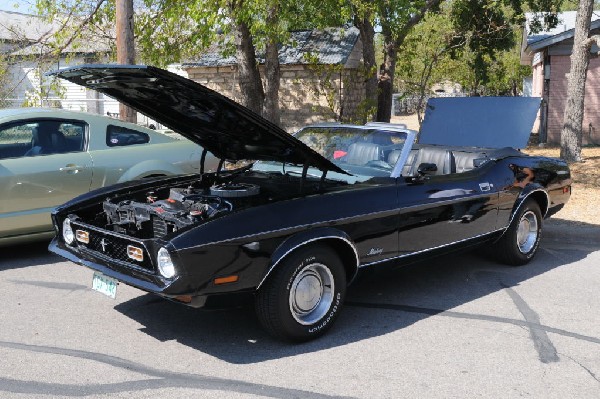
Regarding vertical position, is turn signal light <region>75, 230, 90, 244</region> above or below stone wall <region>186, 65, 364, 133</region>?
below

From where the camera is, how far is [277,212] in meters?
4.34

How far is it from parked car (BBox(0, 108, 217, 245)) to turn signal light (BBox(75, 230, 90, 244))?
6.41ft

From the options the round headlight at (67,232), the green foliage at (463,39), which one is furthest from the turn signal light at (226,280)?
the green foliage at (463,39)

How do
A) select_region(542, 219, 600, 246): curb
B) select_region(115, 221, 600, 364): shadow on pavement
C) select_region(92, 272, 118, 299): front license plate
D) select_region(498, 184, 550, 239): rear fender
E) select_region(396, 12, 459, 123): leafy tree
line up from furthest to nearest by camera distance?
1. select_region(396, 12, 459, 123): leafy tree
2. select_region(542, 219, 600, 246): curb
3. select_region(498, 184, 550, 239): rear fender
4. select_region(115, 221, 600, 364): shadow on pavement
5. select_region(92, 272, 118, 299): front license plate

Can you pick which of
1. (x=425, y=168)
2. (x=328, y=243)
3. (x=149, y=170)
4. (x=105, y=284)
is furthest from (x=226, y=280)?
(x=149, y=170)

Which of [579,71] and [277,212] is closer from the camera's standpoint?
[277,212]

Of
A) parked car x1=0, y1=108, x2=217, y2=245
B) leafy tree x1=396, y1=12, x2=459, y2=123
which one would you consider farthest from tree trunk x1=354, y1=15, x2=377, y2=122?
parked car x1=0, y1=108, x2=217, y2=245

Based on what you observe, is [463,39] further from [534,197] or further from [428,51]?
[534,197]

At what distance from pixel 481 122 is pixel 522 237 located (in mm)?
1503

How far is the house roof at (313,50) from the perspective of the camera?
1736 cm

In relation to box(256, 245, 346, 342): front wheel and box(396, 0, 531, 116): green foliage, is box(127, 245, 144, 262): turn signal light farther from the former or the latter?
box(396, 0, 531, 116): green foliage

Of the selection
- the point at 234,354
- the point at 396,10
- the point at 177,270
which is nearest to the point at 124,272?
the point at 177,270

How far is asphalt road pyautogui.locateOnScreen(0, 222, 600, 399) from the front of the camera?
3.87 meters

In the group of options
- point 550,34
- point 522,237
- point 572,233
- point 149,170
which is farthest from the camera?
point 550,34
